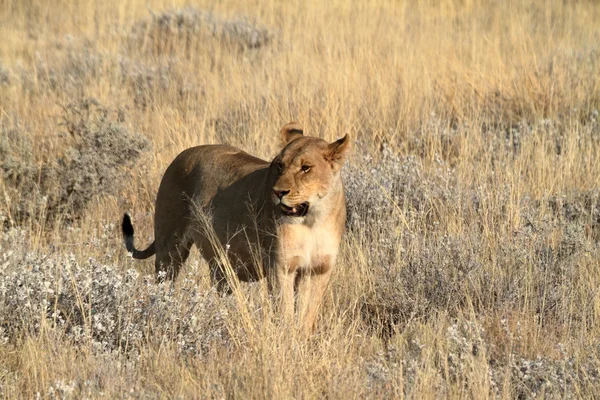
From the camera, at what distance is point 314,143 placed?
16.4ft

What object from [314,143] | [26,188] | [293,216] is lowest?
[26,188]

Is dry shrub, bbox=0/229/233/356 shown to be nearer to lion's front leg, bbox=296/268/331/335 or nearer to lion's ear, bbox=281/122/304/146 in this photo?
lion's front leg, bbox=296/268/331/335

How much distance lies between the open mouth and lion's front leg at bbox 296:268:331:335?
374 mm

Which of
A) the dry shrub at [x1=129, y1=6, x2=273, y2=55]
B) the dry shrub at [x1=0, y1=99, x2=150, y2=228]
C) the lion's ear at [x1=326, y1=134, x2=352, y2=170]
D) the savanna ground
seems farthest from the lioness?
the dry shrub at [x1=129, y1=6, x2=273, y2=55]

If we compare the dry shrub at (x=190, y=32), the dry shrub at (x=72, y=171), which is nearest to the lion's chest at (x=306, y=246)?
the dry shrub at (x=72, y=171)

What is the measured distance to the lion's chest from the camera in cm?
492

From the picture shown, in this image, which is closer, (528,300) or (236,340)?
(236,340)

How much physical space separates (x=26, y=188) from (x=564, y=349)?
16.2 feet

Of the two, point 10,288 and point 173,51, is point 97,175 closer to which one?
point 10,288

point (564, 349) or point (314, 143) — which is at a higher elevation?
point (314, 143)

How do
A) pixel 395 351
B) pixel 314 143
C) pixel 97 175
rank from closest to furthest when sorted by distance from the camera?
1. pixel 395 351
2. pixel 314 143
3. pixel 97 175

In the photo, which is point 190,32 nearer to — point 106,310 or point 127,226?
point 127,226

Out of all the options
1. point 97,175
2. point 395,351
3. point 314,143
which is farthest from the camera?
point 97,175

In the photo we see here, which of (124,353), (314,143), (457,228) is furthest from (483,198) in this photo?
(124,353)
